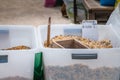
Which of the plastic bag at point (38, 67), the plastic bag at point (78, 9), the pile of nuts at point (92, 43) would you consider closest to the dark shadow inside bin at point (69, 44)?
the pile of nuts at point (92, 43)

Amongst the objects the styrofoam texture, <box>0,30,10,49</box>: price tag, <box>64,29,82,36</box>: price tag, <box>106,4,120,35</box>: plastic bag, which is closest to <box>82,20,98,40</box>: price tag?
<box>64,29,82,36</box>: price tag

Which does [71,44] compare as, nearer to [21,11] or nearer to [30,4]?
[21,11]

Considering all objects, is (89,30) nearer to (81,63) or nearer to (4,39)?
(81,63)

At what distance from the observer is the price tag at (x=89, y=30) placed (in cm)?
179

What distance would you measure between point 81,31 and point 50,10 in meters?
2.58

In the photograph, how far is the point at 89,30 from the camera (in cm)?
179

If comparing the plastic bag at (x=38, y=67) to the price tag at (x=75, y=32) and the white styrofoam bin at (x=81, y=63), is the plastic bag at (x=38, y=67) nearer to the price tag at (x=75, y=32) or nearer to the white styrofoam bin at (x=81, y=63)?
the white styrofoam bin at (x=81, y=63)

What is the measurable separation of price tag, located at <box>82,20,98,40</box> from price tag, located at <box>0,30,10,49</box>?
1.75 ft

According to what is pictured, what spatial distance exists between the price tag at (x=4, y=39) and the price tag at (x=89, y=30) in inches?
21.0

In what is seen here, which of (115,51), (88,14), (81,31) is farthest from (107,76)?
(88,14)

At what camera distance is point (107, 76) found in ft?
4.93

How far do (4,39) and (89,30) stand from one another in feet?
1.96

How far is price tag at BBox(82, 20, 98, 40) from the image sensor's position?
1787mm

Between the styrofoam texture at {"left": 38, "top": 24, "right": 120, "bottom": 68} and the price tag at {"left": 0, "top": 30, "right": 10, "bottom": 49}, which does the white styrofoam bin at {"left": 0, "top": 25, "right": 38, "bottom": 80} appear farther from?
the price tag at {"left": 0, "top": 30, "right": 10, "bottom": 49}
